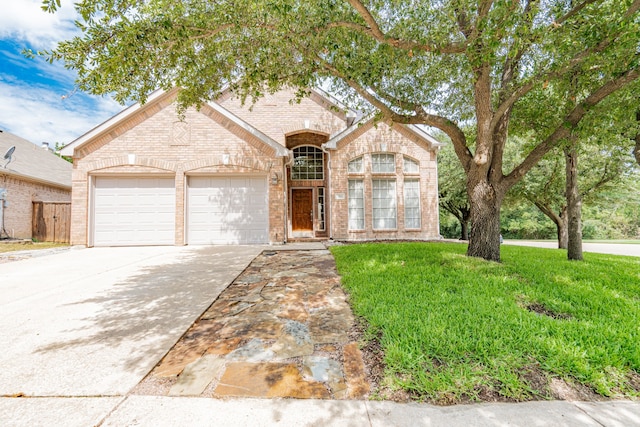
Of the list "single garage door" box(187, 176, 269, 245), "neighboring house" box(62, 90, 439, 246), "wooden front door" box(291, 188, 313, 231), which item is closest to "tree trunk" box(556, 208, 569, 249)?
"wooden front door" box(291, 188, 313, 231)

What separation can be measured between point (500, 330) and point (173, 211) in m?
10.1

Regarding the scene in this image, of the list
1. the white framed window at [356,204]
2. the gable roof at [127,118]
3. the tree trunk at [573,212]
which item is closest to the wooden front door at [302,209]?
the white framed window at [356,204]

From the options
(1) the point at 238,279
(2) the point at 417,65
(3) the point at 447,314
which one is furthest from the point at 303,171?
(3) the point at 447,314

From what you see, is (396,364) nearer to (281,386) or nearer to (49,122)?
(281,386)

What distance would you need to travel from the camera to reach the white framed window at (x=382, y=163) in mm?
11625

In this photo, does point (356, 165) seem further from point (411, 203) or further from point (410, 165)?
point (411, 203)

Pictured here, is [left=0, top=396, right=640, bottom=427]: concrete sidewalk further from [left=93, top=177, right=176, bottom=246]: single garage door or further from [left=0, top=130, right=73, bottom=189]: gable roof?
[left=0, top=130, right=73, bottom=189]: gable roof

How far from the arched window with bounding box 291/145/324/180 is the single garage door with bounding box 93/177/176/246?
18.6 feet

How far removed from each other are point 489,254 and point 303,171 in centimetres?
944

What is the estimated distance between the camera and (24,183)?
41.7 feet

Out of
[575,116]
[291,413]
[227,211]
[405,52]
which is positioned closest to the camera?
[291,413]

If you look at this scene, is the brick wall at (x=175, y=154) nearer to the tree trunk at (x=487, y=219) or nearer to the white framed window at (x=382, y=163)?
the white framed window at (x=382, y=163)

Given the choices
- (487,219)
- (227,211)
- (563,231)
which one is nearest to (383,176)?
(487,219)

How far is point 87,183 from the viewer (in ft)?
31.7
